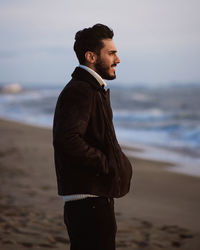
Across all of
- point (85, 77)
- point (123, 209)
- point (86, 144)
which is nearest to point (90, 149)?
point (86, 144)

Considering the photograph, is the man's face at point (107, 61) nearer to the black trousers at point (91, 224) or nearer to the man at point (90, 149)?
the man at point (90, 149)

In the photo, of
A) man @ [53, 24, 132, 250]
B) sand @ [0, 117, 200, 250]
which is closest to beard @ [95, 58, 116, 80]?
man @ [53, 24, 132, 250]

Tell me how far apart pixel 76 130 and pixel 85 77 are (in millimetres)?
320

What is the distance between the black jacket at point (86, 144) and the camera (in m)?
2.00

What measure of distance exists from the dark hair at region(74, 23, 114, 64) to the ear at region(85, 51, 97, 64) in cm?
2

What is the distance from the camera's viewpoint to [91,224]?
209 cm

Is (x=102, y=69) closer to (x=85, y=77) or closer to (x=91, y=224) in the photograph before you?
(x=85, y=77)

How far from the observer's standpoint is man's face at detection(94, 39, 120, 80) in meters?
2.17

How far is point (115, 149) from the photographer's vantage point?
2.08m

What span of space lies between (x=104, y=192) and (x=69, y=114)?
463mm

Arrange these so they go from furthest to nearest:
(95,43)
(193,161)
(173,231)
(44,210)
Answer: (193,161)
(44,210)
(173,231)
(95,43)

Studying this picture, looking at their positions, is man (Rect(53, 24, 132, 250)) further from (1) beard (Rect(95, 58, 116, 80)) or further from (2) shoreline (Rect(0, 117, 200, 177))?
(2) shoreline (Rect(0, 117, 200, 177))

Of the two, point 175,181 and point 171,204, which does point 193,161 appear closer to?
point 175,181

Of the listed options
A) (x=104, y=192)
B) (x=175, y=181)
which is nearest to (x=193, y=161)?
(x=175, y=181)
